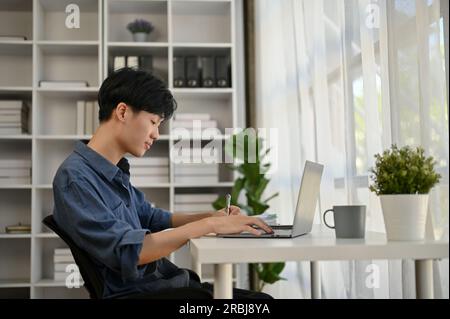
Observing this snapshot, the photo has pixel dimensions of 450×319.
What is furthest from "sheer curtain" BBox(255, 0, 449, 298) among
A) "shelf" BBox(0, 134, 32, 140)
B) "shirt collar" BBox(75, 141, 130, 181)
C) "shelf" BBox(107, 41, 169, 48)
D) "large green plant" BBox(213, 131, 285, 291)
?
"shelf" BBox(0, 134, 32, 140)

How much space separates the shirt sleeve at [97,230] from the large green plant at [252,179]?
224 centimetres

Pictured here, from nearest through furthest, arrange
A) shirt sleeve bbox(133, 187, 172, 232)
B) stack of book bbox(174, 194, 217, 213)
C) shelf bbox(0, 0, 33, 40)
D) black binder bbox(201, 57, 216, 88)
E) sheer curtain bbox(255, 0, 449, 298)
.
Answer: sheer curtain bbox(255, 0, 449, 298) → shirt sleeve bbox(133, 187, 172, 232) → stack of book bbox(174, 194, 217, 213) → black binder bbox(201, 57, 216, 88) → shelf bbox(0, 0, 33, 40)

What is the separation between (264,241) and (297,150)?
191 cm

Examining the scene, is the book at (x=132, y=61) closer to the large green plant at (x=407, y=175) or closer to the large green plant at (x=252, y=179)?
the large green plant at (x=252, y=179)

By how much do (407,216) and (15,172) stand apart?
10.1ft

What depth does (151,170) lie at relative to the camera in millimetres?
3947

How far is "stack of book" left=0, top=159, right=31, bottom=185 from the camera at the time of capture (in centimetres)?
390

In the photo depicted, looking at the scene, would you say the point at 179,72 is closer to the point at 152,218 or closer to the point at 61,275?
the point at 61,275

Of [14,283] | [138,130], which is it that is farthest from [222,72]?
[138,130]

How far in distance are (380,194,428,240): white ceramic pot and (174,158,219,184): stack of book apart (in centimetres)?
260

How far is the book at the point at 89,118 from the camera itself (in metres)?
3.97

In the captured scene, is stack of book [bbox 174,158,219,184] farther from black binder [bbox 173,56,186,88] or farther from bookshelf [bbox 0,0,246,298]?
black binder [bbox 173,56,186,88]

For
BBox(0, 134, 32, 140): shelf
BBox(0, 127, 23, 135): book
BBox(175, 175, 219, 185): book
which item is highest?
BBox(0, 127, 23, 135): book

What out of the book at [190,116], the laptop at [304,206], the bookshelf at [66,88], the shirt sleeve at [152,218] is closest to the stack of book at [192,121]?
the book at [190,116]
